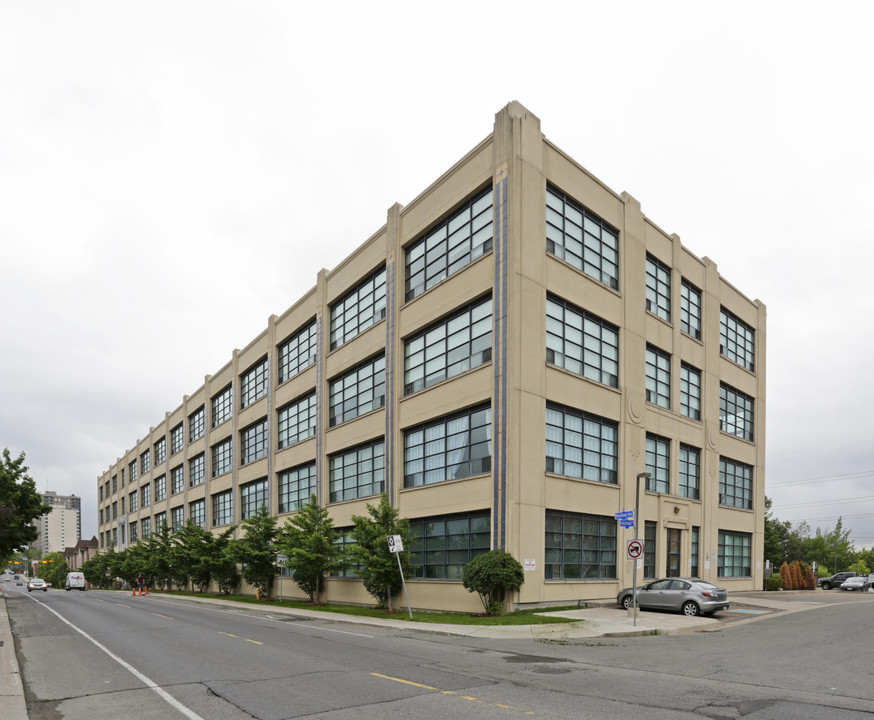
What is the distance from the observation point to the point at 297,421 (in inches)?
1658

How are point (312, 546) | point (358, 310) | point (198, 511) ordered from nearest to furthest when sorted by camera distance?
point (312, 546), point (358, 310), point (198, 511)

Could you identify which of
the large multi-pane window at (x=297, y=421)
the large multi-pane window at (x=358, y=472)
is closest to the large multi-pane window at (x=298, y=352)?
the large multi-pane window at (x=297, y=421)

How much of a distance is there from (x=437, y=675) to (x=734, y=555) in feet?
104

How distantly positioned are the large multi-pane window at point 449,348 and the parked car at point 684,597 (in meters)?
9.94

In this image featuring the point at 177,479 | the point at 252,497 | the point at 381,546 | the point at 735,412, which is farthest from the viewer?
the point at 177,479

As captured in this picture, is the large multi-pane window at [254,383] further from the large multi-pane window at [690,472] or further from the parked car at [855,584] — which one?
the parked car at [855,584]

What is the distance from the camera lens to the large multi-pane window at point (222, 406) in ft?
178

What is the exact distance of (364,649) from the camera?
50.9 feet

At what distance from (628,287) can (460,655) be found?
19.8 m

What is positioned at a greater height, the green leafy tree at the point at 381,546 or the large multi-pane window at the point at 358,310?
the large multi-pane window at the point at 358,310

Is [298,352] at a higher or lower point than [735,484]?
higher

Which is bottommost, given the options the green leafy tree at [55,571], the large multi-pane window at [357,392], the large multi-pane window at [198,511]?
the green leafy tree at [55,571]

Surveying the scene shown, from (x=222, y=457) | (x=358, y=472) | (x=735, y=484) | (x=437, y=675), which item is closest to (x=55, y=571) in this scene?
(x=222, y=457)

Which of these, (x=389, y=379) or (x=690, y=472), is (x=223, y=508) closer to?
(x=389, y=379)
